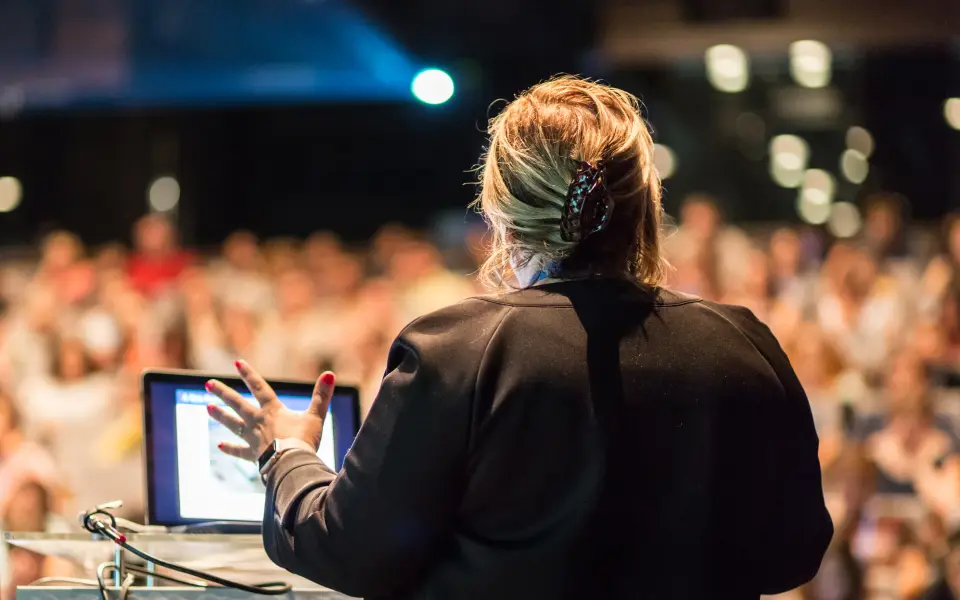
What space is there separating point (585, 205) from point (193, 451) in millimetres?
799

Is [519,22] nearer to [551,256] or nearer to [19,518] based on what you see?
[19,518]

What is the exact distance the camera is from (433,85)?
6.60 metres

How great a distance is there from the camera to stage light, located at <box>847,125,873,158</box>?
6305 mm

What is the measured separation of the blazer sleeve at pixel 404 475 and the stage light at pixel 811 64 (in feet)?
18.9

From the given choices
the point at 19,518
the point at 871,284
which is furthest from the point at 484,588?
the point at 871,284

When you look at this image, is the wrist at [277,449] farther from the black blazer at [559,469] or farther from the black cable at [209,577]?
the black cable at [209,577]

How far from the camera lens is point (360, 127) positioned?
791 cm

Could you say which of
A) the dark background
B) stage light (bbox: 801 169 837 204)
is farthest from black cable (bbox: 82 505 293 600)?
stage light (bbox: 801 169 837 204)

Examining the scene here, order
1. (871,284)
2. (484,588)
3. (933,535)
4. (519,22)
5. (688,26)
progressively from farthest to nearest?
(688,26) < (519,22) < (871,284) < (933,535) < (484,588)

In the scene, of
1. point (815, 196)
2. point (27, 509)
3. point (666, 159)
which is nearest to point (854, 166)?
point (815, 196)

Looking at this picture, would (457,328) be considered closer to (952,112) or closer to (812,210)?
(812,210)

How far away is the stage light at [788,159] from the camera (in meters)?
6.45

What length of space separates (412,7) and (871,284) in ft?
10.1

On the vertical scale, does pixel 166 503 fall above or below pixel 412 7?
below
